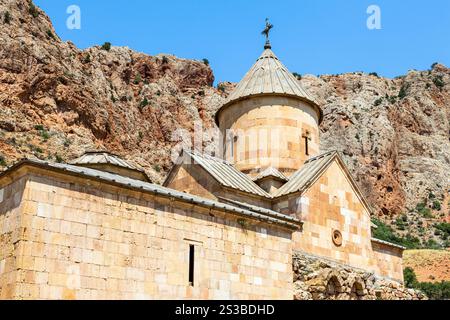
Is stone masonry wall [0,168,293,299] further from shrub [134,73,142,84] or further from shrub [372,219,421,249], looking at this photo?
shrub [134,73,142,84]

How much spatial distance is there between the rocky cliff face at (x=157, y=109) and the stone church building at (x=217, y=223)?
2368cm

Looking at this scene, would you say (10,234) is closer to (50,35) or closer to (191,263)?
(191,263)

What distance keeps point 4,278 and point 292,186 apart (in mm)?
7101

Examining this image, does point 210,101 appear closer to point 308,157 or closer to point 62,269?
point 308,157

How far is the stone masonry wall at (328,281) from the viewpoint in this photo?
1091 cm

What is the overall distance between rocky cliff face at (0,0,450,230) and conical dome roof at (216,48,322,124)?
22614 mm

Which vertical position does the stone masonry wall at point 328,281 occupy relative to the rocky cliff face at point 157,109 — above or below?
below

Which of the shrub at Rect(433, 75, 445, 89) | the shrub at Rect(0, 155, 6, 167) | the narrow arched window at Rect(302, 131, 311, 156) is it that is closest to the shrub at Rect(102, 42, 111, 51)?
the shrub at Rect(0, 155, 6, 167)

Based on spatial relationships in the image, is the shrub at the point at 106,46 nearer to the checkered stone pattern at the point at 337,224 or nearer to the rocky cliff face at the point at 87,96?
the rocky cliff face at the point at 87,96

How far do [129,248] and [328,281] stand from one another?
4.48 meters

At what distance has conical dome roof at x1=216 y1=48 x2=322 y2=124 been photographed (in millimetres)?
15070

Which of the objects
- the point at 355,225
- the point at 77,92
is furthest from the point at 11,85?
the point at 355,225

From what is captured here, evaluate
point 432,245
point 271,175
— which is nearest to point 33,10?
point 432,245

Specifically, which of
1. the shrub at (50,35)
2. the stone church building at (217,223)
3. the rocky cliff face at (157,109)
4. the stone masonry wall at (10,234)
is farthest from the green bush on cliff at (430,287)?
the shrub at (50,35)
